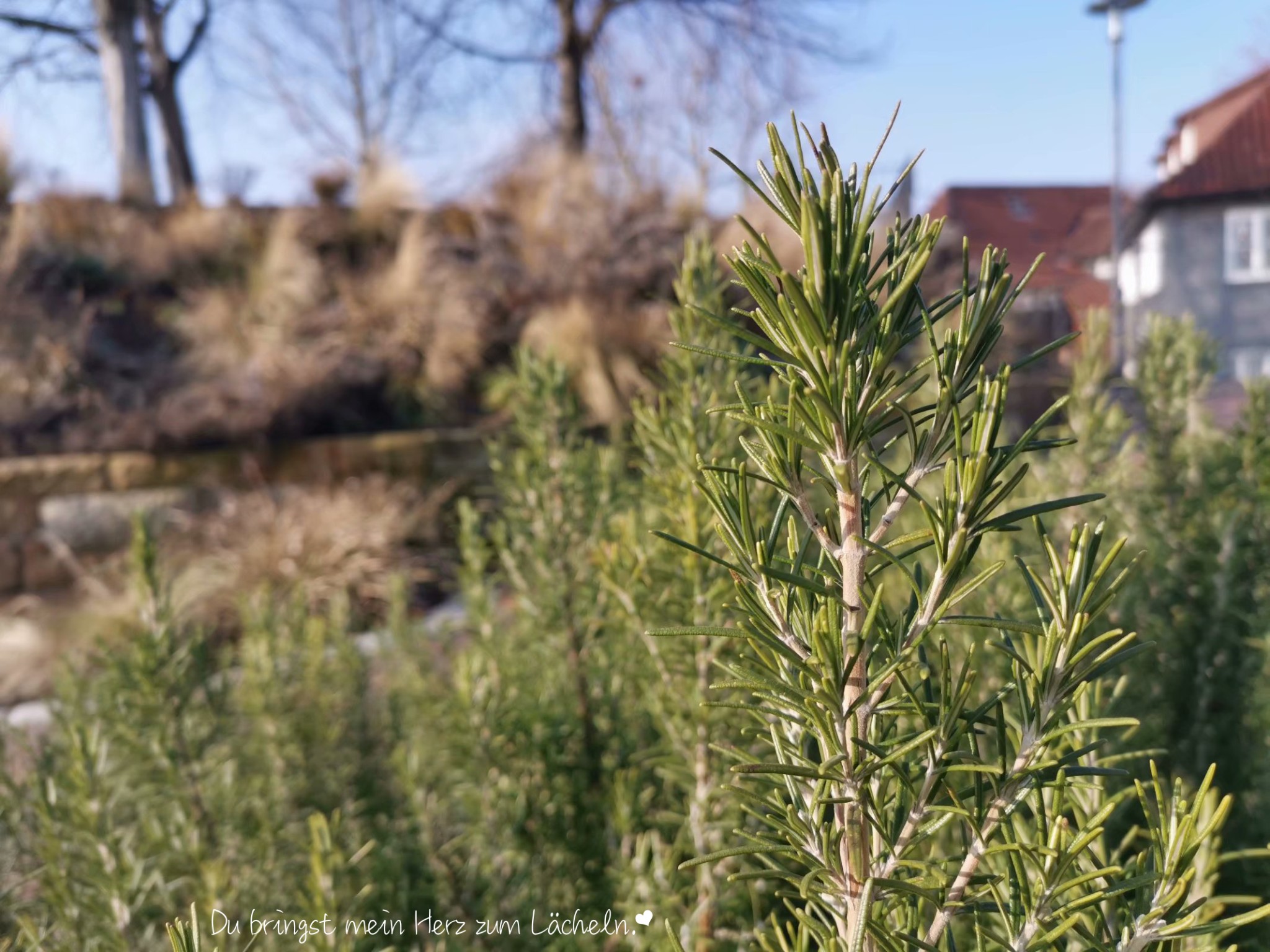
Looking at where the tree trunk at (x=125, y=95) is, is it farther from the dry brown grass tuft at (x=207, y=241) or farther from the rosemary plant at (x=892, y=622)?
the rosemary plant at (x=892, y=622)

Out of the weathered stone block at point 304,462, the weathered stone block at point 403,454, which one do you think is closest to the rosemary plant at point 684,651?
the weathered stone block at point 403,454

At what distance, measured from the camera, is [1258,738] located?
1149mm

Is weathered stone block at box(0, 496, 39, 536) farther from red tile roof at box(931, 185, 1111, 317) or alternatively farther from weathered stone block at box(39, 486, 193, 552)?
red tile roof at box(931, 185, 1111, 317)

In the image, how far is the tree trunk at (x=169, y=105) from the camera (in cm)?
1156

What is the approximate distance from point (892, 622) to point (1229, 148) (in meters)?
23.3

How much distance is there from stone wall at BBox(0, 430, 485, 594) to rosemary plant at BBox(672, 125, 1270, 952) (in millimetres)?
6362

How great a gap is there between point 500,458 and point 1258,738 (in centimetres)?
121

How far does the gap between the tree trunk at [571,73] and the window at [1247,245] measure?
14937 mm

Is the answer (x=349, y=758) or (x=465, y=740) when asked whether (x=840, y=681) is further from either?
(x=349, y=758)

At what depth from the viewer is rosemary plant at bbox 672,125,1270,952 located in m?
0.41

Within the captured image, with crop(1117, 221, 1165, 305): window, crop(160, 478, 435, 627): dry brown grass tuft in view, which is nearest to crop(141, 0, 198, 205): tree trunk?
crop(160, 478, 435, 627): dry brown grass tuft

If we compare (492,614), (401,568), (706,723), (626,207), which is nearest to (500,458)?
(492,614)

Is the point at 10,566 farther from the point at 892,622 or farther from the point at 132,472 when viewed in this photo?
the point at 892,622

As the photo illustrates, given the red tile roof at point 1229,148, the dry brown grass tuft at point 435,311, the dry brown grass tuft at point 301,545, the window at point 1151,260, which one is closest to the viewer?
the dry brown grass tuft at point 301,545
